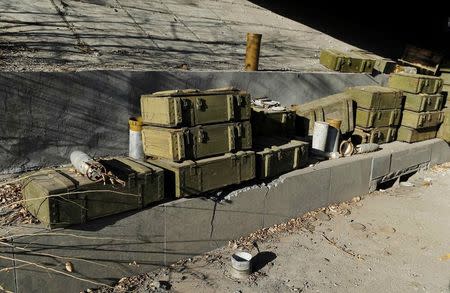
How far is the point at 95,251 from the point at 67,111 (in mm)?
2458

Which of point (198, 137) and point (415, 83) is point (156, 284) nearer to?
point (198, 137)

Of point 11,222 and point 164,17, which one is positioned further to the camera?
point 164,17

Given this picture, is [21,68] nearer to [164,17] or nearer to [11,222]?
[11,222]

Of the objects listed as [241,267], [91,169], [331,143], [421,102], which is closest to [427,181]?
[421,102]

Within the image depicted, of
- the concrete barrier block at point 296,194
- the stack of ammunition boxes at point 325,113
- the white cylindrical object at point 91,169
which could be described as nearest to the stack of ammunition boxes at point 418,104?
the stack of ammunition boxes at point 325,113

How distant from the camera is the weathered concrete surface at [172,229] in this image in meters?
5.25

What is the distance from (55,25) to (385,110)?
8.78 m

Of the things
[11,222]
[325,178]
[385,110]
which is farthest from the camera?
[385,110]

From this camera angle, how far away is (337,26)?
63.6ft

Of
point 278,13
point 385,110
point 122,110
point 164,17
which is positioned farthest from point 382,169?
point 278,13

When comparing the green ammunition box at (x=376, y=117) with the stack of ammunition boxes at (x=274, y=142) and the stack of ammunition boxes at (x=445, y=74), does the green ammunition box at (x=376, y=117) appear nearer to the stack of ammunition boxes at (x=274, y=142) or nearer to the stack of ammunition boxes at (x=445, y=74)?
the stack of ammunition boxes at (x=274, y=142)

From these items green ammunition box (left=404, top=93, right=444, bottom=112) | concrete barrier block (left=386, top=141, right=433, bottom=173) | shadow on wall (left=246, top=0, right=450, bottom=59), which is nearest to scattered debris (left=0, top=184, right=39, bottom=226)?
concrete barrier block (left=386, top=141, right=433, bottom=173)

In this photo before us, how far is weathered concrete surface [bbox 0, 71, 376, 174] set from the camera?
6293 mm

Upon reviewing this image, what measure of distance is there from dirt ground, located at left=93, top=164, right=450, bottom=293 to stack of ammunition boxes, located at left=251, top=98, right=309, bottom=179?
1196 millimetres
